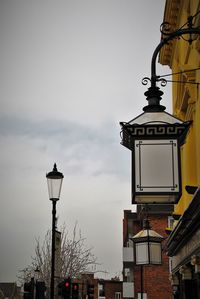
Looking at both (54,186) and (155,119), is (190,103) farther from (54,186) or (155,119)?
(155,119)

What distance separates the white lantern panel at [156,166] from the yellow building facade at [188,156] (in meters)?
2.70

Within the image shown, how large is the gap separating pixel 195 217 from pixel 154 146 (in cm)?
382

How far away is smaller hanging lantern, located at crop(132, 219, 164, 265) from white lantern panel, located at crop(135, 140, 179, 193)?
877 cm

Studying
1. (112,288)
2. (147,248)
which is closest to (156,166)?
(147,248)

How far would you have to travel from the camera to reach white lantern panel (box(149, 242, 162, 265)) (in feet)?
43.7

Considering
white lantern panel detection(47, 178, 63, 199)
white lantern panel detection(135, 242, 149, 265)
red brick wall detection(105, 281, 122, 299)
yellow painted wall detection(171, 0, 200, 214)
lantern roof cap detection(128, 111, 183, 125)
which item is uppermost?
yellow painted wall detection(171, 0, 200, 214)

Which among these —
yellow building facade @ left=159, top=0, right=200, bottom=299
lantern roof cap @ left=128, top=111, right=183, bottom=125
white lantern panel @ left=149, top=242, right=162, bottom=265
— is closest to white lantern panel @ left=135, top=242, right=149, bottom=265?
white lantern panel @ left=149, top=242, right=162, bottom=265

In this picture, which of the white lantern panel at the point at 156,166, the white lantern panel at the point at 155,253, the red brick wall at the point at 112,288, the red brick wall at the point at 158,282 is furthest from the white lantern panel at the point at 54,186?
the red brick wall at the point at 112,288

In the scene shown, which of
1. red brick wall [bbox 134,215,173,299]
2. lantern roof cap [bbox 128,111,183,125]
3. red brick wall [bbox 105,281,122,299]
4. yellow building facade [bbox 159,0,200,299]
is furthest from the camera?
red brick wall [bbox 105,281,122,299]

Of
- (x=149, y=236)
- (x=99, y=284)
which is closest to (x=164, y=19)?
(x=149, y=236)

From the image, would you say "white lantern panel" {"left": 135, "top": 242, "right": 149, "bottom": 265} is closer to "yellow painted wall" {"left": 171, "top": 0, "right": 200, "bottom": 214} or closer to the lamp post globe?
"yellow painted wall" {"left": 171, "top": 0, "right": 200, "bottom": 214}

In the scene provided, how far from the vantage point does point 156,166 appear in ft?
15.8

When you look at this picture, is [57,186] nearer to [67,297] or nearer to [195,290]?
[195,290]

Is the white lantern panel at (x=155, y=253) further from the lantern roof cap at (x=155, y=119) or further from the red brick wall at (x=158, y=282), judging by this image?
the red brick wall at (x=158, y=282)
